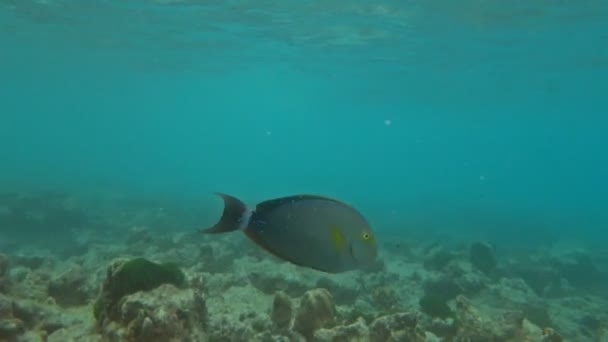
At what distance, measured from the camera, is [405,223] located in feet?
112

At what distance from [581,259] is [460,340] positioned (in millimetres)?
16577

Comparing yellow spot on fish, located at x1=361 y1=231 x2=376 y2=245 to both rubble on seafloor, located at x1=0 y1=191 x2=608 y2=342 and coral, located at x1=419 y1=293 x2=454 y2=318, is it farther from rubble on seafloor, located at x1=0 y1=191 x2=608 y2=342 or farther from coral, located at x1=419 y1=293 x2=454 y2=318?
coral, located at x1=419 y1=293 x2=454 y2=318

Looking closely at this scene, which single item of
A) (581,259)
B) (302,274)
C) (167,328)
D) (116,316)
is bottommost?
(581,259)

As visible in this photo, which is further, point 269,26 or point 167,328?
point 269,26

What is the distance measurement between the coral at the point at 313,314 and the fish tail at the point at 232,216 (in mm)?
4290

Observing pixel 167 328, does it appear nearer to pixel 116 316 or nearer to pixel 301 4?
pixel 116 316

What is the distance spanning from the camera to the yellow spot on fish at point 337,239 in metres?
2.24

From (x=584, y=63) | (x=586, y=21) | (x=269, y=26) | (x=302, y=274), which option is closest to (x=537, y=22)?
(x=586, y=21)

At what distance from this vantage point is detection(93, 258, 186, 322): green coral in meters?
4.86

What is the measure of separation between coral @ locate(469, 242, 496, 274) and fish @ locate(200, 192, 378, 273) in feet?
55.4

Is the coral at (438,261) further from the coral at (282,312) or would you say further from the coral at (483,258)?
the coral at (282,312)

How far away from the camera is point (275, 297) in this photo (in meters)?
6.92

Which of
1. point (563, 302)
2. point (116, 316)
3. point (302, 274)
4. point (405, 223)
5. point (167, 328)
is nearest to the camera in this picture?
point (167, 328)

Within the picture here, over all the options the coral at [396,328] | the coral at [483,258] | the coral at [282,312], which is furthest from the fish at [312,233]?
the coral at [483,258]
